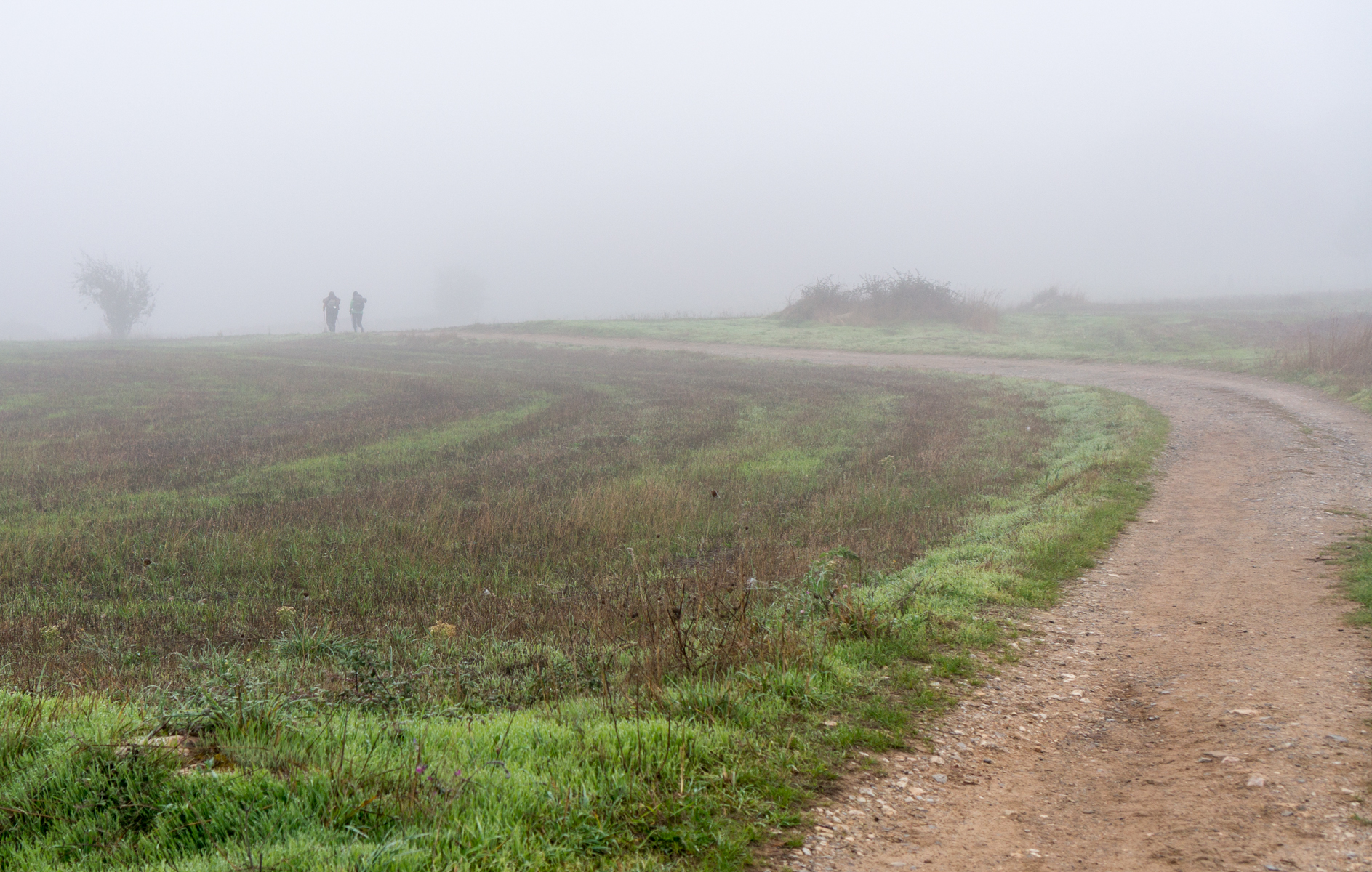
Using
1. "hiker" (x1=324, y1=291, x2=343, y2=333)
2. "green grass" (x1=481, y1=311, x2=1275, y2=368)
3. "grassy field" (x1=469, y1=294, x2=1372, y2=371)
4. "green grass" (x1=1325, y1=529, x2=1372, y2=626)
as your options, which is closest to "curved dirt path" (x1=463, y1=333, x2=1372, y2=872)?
"green grass" (x1=1325, y1=529, x2=1372, y2=626)

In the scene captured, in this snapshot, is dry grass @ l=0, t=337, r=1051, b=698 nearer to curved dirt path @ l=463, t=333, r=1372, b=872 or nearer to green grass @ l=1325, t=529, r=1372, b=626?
curved dirt path @ l=463, t=333, r=1372, b=872

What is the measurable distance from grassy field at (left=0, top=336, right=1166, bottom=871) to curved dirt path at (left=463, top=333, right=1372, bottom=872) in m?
0.39

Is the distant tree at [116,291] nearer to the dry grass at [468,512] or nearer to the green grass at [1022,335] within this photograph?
the green grass at [1022,335]

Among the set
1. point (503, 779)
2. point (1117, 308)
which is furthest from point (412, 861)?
point (1117, 308)

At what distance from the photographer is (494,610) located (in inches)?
300

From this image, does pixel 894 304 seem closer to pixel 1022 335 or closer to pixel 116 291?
pixel 1022 335

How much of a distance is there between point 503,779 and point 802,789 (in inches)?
59.9

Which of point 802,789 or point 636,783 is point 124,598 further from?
point 802,789

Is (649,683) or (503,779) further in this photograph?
(649,683)

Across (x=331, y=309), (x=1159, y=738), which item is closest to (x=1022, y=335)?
(x=1159, y=738)

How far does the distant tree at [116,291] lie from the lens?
2438 inches

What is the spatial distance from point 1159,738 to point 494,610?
5.45 m

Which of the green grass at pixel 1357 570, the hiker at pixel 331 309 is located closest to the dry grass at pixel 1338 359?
the green grass at pixel 1357 570

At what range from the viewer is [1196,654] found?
236 inches
